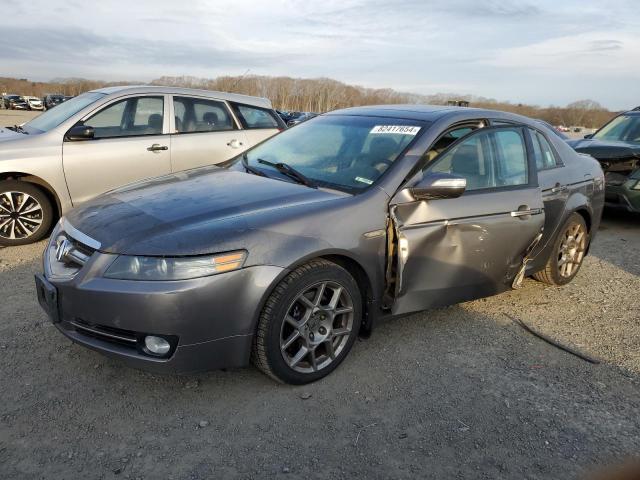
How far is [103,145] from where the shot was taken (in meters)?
5.73

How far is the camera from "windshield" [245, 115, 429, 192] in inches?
134

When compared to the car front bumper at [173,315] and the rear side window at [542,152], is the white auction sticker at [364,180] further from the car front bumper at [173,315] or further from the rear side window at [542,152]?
the rear side window at [542,152]

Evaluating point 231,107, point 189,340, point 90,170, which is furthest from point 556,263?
point 90,170

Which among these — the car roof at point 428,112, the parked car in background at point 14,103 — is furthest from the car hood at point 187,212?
the parked car in background at point 14,103

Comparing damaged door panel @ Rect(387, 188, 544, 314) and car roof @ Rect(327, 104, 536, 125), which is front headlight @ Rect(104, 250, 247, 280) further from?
car roof @ Rect(327, 104, 536, 125)

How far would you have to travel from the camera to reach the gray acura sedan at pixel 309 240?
2602 mm

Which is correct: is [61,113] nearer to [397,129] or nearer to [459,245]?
[397,129]

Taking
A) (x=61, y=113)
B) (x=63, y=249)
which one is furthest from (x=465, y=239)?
(x=61, y=113)

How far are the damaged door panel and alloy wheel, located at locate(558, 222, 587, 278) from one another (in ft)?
2.92

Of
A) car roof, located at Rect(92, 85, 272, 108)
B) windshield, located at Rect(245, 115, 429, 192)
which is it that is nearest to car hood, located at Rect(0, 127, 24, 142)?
car roof, located at Rect(92, 85, 272, 108)

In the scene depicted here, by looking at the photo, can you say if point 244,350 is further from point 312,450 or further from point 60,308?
point 60,308

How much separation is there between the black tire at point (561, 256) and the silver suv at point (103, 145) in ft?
12.8

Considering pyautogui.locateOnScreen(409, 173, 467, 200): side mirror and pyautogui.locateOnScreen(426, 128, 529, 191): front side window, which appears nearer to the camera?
pyautogui.locateOnScreen(409, 173, 467, 200): side mirror

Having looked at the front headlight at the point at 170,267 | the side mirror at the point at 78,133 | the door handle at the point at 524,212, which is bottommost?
the front headlight at the point at 170,267
